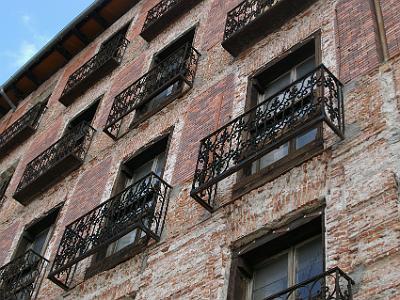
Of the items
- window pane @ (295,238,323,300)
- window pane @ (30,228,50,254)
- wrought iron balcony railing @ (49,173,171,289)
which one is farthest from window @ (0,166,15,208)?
window pane @ (295,238,323,300)

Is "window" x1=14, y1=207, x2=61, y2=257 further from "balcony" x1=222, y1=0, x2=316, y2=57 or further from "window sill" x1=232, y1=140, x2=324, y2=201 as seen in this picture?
A: "window sill" x1=232, y1=140, x2=324, y2=201

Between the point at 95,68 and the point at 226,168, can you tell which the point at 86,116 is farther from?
the point at 226,168

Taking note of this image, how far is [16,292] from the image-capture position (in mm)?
12336

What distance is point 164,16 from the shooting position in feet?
54.0

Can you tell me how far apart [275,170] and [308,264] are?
165cm

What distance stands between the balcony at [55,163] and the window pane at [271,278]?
6.69 meters

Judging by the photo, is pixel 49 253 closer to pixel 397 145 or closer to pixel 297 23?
pixel 297 23

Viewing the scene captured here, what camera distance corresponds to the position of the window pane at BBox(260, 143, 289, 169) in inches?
384

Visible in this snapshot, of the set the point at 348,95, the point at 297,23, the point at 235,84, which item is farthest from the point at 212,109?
the point at 348,95

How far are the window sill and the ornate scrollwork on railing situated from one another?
12.5 ft

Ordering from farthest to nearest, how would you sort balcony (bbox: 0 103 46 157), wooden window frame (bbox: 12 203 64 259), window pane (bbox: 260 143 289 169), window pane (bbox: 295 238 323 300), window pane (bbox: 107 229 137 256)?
balcony (bbox: 0 103 46 157), wooden window frame (bbox: 12 203 64 259), window pane (bbox: 107 229 137 256), window pane (bbox: 260 143 289 169), window pane (bbox: 295 238 323 300)

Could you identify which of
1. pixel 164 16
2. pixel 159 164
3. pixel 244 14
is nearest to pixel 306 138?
pixel 159 164

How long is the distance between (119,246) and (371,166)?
16.3ft

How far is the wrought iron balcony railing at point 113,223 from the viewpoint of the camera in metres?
10.4
